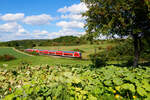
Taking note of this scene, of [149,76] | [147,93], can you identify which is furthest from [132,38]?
[147,93]

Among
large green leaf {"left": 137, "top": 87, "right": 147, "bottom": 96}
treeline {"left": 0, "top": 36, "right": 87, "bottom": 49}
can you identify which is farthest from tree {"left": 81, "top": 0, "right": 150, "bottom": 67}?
treeline {"left": 0, "top": 36, "right": 87, "bottom": 49}

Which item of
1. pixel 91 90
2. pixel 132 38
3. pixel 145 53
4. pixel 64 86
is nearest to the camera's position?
pixel 64 86

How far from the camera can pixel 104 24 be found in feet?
22.5

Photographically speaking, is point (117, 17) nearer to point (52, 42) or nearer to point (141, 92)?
point (141, 92)

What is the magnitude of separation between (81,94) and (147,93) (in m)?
1.45

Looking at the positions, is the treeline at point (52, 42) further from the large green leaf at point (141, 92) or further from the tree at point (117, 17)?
the large green leaf at point (141, 92)

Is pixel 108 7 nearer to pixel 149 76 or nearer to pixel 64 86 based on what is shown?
pixel 149 76

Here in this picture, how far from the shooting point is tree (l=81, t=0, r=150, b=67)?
6.38 meters

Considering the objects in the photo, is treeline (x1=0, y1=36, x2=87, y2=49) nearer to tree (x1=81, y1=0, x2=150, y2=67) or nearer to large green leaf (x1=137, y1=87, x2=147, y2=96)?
tree (x1=81, y1=0, x2=150, y2=67)

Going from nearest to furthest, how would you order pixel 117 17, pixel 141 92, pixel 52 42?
pixel 141 92 < pixel 117 17 < pixel 52 42

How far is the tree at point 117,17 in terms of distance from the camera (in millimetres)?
6377

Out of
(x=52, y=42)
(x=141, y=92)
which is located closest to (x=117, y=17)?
(x=141, y=92)

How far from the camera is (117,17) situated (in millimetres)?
6625

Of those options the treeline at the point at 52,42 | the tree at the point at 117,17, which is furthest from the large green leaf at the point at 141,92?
the treeline at the point at 52,42
